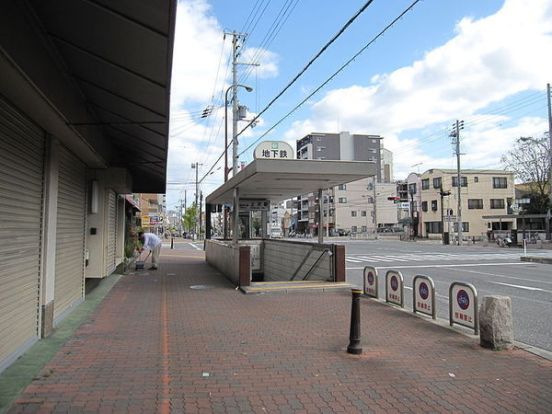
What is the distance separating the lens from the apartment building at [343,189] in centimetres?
10631

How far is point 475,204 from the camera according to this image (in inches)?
2766

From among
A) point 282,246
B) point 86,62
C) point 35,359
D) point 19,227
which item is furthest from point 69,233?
point 282,246

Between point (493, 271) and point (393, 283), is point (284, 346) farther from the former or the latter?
point (493, 271)

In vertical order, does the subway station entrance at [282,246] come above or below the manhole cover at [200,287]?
above

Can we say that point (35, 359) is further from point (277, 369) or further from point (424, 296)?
point (424, 296)

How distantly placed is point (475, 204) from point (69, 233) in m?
69.5

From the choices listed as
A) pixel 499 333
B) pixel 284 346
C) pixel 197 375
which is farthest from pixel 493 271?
pixel 197 375

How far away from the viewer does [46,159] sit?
696cm

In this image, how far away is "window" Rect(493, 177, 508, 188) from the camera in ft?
232

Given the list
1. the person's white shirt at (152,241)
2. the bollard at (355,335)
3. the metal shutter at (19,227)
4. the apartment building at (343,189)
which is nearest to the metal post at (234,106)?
the person's white shirt at (152,241)

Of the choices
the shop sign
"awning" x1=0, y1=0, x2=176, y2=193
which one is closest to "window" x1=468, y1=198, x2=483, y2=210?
the shop sign

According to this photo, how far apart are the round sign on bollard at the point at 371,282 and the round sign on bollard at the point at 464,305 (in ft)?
10.3

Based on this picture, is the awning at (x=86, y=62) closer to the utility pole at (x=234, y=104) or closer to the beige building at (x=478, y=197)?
the utility pole at (x=234, y=104)

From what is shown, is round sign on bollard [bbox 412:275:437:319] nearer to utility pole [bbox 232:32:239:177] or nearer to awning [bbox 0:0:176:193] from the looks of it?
awning [bbox 0:0:176:193]
